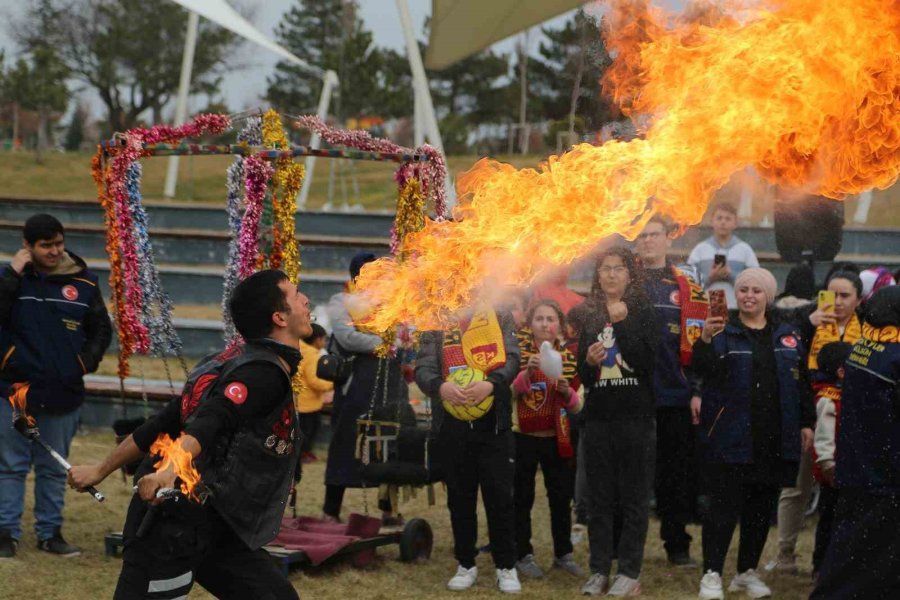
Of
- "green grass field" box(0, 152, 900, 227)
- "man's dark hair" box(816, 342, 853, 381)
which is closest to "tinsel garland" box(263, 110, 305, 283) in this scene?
"man's dark hair" box(816, 342, 853, 381)

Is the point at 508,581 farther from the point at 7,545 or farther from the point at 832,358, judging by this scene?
the point at 7,545

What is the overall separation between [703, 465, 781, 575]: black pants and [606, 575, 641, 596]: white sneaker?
452mm

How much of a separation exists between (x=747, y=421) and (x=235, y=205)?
372 centimetres

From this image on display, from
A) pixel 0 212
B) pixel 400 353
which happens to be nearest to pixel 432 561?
pixel 400 353

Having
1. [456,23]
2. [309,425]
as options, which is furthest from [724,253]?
[456,23]

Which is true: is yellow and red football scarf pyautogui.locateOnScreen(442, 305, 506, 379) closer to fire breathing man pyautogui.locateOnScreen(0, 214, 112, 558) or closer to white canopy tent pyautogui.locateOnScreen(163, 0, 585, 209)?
fire breathing man pyautogui.locateOnScreen(0, 214, 112, 558)

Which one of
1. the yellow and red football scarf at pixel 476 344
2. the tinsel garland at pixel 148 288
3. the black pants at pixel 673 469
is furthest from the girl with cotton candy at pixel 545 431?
the tinsel garland at pixel 148 288

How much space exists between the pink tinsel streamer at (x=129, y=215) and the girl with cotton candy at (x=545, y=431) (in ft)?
8.52

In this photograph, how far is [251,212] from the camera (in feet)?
26.2

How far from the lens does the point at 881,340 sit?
645cm

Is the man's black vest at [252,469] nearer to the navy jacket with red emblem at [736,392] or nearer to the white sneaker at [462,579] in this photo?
the white sneaker at [462,579]

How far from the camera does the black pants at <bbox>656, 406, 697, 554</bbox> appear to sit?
849 cm

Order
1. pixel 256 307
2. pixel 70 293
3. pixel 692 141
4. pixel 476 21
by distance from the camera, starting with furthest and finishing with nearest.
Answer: pixel 476 21 < pixel 70 293 < pixel 692 141 < pixel 256 307

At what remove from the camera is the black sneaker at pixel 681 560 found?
8492mm
